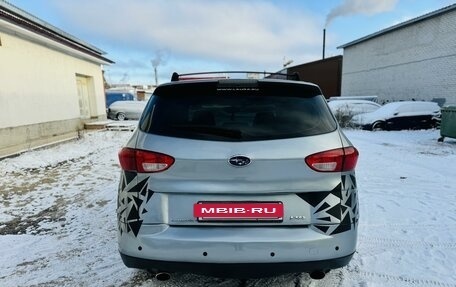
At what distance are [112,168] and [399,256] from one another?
622 centimetres

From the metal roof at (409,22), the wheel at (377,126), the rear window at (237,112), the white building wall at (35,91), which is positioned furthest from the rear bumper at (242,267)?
the metal roof at (409,22)

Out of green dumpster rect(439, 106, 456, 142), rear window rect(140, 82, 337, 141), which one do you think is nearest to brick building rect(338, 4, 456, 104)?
green dumpster rect(439, 106, 456, 142)

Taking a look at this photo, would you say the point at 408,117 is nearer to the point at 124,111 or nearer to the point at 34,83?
the point at 34,83

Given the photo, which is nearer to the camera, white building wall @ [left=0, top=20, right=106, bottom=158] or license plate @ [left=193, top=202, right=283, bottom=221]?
license plate @ [left=193, top=202, right=283, bottom=221]

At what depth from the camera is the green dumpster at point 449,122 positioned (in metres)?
10.3

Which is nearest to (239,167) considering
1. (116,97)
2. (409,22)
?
(409,22)

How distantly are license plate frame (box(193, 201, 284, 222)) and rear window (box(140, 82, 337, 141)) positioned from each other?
0.42 m

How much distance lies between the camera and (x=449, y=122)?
413 inches

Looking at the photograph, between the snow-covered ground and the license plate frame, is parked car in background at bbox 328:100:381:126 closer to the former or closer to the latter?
the snow-covered ground

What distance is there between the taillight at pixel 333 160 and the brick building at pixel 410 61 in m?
17.1

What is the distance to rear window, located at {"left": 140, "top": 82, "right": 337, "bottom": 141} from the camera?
220cm

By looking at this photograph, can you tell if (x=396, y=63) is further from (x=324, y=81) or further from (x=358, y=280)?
(x=358, y=280)

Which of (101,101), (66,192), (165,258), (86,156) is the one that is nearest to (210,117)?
(165,258)

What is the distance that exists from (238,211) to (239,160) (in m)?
0.32
